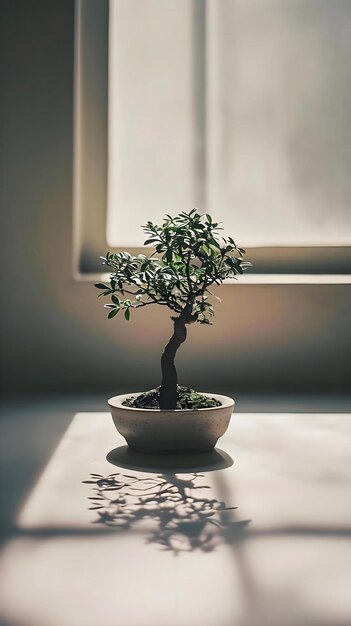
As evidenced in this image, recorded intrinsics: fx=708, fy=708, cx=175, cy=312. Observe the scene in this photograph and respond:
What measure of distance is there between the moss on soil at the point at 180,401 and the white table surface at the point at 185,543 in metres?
0.15

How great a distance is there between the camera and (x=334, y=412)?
2.77m

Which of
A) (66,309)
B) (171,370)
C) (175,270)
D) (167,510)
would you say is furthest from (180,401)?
(66,309)

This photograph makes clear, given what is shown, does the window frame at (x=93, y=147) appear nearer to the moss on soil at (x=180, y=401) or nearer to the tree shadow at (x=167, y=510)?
the moss on soil at (x=180, y=401)

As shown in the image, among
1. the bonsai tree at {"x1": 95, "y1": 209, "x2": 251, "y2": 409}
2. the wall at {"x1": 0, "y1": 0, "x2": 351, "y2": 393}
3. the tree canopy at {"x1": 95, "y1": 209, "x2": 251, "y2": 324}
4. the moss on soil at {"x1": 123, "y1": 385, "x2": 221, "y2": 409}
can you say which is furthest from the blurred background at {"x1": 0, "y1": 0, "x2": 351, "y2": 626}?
the tree canopy at {"x1": 95, "y1": 209, "x2": 251, "y2": 324}

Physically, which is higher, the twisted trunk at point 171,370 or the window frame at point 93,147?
the window frame at point 93,147

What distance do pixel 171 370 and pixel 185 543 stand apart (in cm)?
78

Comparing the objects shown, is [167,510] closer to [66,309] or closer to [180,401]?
[180,401]

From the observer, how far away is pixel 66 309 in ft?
10.9

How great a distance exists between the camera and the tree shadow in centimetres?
137

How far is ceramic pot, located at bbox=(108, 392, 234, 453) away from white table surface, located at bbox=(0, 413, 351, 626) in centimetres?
5

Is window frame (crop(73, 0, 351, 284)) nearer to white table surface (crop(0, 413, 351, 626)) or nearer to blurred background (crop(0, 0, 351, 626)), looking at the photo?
blurred background (crop(0, 0, 351, 626))

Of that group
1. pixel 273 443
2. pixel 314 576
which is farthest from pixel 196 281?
pixel 314 576

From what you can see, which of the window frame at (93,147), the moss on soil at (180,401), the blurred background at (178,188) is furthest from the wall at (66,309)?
the moss on soil at (180,401)

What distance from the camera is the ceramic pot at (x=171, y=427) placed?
1.94 meters
